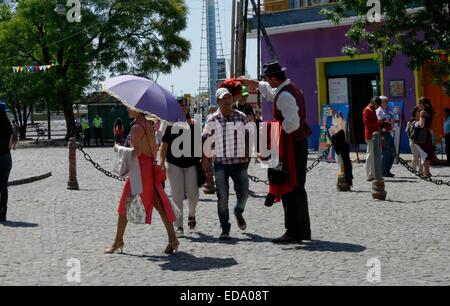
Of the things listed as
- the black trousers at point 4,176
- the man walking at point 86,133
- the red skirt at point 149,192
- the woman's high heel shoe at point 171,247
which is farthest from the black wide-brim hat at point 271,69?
the man walking at point 86,133

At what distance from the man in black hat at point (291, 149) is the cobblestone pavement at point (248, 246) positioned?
256 millimetres

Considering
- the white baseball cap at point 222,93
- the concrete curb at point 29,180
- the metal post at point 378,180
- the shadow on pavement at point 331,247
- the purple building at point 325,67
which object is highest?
the purple building at point 325,67

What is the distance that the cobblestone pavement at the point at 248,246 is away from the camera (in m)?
7.19

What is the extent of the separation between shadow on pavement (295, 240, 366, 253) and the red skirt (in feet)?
4.62

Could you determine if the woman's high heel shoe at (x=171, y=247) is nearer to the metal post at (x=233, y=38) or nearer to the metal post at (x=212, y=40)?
the metal post at (x=233, y=38)

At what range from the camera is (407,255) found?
8.05m

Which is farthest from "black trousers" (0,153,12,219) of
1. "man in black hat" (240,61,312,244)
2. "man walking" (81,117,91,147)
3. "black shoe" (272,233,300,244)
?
"man walking" (81,117,91,147)

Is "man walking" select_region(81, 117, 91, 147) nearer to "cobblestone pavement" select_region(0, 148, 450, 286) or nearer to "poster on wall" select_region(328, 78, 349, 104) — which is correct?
"poster on wall" select_region(328, 78, 349, 104)

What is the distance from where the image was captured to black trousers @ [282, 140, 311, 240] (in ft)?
29.7

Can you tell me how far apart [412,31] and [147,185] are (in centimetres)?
1363

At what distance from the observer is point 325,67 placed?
27.7 metres

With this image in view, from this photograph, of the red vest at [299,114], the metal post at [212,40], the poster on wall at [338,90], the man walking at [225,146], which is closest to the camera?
the red vest at [299,114]
